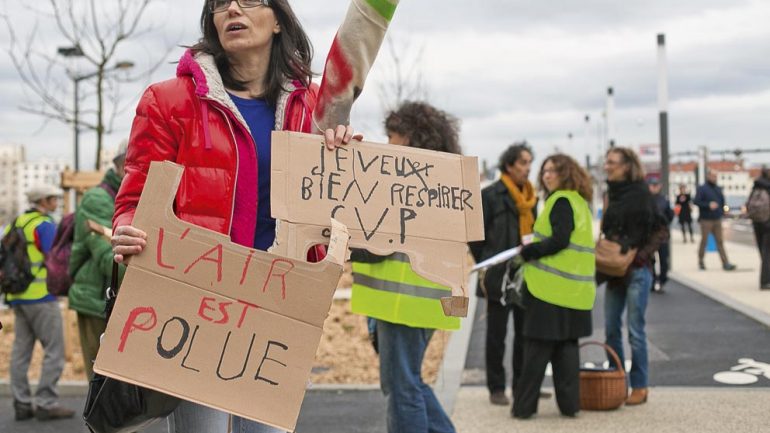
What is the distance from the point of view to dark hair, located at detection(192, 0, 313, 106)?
300cm

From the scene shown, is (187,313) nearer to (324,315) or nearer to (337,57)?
(324,315)

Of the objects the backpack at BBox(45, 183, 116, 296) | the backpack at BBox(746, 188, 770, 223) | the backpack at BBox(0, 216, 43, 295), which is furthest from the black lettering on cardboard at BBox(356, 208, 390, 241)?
the backpack at BBox(746, 188, 770, 223)

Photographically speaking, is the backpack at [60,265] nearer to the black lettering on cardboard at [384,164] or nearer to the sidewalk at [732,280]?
the black lettering on cardboard at [384,164]

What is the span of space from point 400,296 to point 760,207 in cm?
1036

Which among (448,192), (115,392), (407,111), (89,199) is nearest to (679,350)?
(407,111)

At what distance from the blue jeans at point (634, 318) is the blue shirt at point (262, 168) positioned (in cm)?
461

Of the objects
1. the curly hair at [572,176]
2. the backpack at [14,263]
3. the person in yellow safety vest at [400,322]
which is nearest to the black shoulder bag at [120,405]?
the person in yellow safety vest at [400,322]

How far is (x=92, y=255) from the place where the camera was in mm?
6062

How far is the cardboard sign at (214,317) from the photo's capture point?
8.29 feet

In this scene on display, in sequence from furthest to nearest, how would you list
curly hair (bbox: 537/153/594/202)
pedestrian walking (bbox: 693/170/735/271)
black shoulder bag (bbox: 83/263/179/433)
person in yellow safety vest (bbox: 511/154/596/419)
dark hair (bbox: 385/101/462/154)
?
pedestrian walking (bbox: 693/170/735/271) → curly hair (bbox: 537/153/594/202) → person in yellow safety vest (bbox: 511/154/596/419) → dark hair (bbox: 385/101/462/154) → black shoulder bag (bbox: 83/263/179/433)

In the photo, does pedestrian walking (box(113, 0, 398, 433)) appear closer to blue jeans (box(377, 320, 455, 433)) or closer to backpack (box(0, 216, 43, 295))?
blue jeans (box(377, 320, 455, 433))

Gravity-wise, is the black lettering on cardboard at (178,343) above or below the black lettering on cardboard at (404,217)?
below

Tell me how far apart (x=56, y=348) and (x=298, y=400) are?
5.44 m

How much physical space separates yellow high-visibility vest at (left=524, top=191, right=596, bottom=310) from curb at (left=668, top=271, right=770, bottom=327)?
4.53 metres
